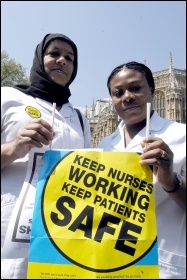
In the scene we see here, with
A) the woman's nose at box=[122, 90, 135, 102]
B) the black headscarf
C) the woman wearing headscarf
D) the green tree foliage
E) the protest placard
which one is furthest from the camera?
the green tree foliage

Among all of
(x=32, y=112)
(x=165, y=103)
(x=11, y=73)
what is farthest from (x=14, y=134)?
(x=165, y=103)

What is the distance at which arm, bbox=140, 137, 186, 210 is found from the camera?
118cm

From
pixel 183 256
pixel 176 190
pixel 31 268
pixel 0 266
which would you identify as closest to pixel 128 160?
pixel 176 190

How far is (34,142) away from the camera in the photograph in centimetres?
126

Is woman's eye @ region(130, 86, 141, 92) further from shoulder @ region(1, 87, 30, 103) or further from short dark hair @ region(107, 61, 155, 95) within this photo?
shoulder @ region(1, 87, 30, 103)

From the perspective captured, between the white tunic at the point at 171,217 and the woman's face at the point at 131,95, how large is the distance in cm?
9

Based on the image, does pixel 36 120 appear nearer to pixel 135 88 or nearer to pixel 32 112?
pixel 32 112

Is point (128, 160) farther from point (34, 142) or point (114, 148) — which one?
point (34, 142)

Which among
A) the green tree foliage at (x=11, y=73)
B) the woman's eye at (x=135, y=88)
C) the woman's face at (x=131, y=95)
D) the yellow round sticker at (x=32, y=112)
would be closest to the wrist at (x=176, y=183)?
the woman's face at (x=131, y=95)

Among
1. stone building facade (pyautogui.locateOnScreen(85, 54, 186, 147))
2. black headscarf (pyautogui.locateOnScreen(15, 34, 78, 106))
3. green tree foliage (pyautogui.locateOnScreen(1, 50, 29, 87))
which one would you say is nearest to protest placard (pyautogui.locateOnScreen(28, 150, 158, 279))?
black headscarf (pyautogui.locateOnScreen(15, 34, 78, 106))

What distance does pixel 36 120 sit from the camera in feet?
4.19

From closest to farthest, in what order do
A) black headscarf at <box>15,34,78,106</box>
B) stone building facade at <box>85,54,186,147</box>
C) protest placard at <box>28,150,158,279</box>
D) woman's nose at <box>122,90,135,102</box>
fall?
protest placard at <box>28,150,158,279</box>
woman's nose at <box>122,90,135,102</box>
black headscarf at <box>15,34,78,106</box>
stone building facade at <box>85,54,186,147</box>

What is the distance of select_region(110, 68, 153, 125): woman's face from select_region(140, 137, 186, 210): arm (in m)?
0.29

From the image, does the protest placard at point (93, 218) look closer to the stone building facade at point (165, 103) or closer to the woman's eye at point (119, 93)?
the woman's eye at point (119, 93)
